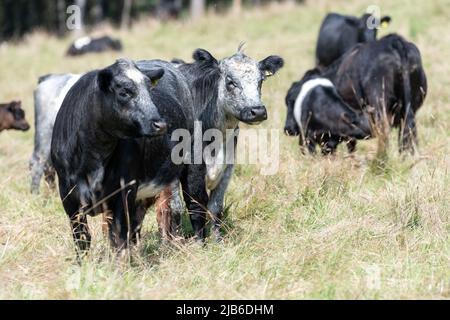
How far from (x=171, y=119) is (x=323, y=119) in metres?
3.69

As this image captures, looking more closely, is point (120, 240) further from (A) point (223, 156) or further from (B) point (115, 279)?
(A) point (223, 156)

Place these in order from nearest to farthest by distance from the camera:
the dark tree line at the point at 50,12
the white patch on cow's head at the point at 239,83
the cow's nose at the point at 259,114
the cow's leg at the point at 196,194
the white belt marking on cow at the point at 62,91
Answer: the cow's nose at the point at 259,114 < the white patch on cow's head at the point at 239,83 < the cow's leg at the point at 196,194 < the white belt marking on cow at the point at 62,91 < the dark tree line at the point at 50,12

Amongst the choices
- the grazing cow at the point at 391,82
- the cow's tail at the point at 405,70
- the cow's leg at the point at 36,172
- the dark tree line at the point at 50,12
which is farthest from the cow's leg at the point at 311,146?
the dark tree line at the point at 50,12

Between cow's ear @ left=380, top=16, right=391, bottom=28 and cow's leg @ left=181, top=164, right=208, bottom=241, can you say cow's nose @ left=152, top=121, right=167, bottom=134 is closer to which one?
cow's leg @ left=181, top=164, right=208, bottom=241

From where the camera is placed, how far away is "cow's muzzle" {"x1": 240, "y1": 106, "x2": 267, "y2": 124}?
6070 millimetres

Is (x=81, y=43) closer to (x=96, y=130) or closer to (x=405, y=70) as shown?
(x=405, y=70)

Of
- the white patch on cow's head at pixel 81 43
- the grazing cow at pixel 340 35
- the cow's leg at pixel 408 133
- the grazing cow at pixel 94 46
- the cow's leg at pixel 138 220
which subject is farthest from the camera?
the white patch on cow's head at pixel 81 43

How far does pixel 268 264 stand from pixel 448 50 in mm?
10230

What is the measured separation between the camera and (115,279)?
477cm

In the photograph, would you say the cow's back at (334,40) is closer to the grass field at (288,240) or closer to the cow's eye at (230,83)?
the grass field at (288,240)

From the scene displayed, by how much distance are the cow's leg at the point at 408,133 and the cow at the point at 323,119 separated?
1.26ft

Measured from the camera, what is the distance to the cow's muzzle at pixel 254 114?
607 centimetres

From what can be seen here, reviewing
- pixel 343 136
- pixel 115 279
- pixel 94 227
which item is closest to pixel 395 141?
pixel 343 136

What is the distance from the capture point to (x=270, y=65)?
672 centimetres
